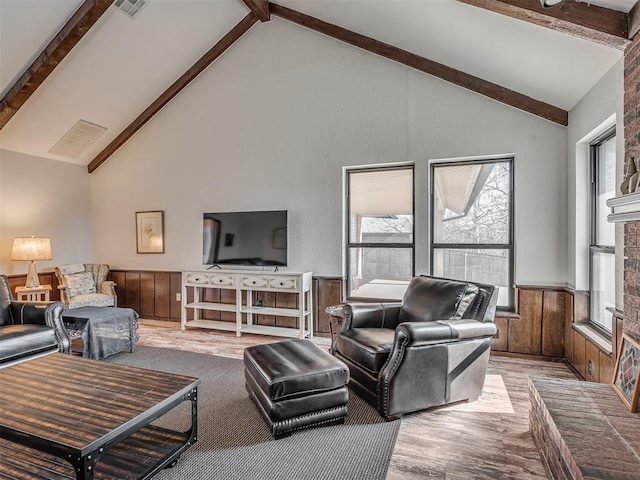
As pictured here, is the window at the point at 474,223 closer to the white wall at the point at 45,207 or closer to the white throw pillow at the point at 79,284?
the white throw pillow at the point at 79,284

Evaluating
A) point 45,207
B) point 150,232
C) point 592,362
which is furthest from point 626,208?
point 45,207

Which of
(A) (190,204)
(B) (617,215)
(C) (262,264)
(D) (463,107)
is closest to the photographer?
(B) (617,215)

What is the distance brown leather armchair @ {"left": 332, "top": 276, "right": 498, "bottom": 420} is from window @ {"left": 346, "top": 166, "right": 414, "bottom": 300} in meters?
1.21

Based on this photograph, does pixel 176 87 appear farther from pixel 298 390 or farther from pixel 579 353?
pixel 579 353

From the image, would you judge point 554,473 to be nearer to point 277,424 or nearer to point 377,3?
point 277,424

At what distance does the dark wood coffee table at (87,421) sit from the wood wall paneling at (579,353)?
3125 mm

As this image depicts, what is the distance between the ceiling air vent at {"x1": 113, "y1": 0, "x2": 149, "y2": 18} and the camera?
12.9 ft

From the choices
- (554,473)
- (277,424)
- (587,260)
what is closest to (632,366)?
(554,473)

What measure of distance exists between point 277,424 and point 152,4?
14.9ft

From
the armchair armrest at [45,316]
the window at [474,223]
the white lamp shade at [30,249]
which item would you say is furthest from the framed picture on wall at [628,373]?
the white lamp shade at [30,249]

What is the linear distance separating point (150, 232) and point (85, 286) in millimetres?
1196

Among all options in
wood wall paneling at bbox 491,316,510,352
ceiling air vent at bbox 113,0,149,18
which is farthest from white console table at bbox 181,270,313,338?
ceiling air vent at bbox 113,0,149,18

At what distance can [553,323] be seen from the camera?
3.64 meters

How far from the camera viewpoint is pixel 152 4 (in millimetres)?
4070
